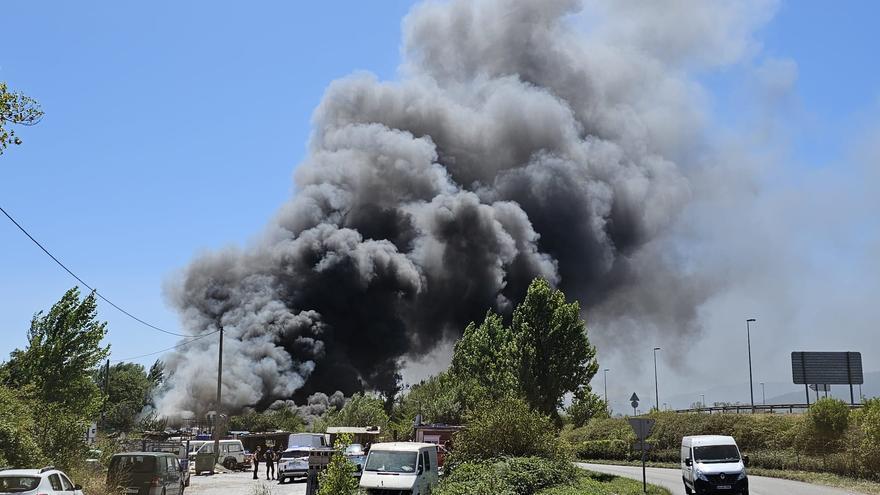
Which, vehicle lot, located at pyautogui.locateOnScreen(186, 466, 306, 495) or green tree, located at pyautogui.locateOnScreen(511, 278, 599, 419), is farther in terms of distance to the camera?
green tree, located at pyautogui.locateOnScreen(511, 278, 599, 419)

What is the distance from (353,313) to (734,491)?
3402 inches

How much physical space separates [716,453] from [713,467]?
1.00m

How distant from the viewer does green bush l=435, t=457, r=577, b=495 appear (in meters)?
18.2

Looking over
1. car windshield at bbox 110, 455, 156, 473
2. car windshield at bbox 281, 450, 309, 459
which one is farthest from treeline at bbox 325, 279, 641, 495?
car windshield at bbox 110, 455, 156, 473

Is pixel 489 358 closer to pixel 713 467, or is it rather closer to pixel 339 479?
pixel 713 467

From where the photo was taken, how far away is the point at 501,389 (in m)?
57.6

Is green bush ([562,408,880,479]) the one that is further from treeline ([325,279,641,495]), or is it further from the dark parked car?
the dark parked car

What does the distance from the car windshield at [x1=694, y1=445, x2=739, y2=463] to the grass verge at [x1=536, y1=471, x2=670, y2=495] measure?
185 cm

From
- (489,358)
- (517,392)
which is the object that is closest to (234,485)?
(517,392)

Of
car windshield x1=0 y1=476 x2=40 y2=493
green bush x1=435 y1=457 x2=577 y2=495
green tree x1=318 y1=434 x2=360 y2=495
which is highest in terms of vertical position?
green tree x1=318 y1=434 x2=360 y2=495

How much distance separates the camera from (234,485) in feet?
109

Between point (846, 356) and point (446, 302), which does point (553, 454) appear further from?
point (446, 302)

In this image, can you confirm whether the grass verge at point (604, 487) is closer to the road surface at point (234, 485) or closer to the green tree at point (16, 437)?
the road surface at point (234, 485)

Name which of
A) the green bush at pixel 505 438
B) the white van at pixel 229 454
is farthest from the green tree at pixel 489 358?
the green bush at pixel 505 438
